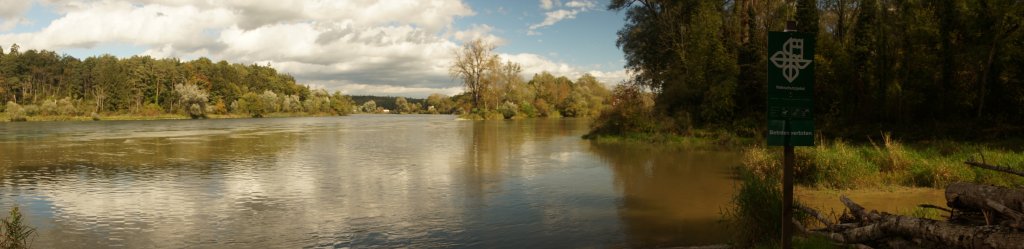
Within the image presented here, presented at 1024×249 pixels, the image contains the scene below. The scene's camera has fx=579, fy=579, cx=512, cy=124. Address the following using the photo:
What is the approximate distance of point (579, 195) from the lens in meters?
13.7

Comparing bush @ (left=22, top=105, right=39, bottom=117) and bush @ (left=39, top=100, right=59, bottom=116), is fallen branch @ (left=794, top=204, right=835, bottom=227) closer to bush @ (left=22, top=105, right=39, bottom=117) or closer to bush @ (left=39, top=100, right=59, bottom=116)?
bush @ (left=22, top=105, right=39, bottom=117)

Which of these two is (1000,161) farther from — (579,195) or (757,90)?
(757,90)

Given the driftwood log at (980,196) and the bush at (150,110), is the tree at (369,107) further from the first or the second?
the driftwood log at (980,196)

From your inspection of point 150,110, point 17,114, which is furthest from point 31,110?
point 150,110

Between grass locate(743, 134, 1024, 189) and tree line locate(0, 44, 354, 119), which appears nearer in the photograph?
grass locate(743, 134, 1024, 189)

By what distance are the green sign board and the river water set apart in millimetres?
3984

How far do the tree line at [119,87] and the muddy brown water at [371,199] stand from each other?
82127mm

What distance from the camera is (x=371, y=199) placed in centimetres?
1308

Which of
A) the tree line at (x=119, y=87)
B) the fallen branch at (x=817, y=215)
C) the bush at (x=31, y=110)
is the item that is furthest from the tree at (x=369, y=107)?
the fallen branch at (x=817, y=215)

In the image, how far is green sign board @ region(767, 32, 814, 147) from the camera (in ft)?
16.8

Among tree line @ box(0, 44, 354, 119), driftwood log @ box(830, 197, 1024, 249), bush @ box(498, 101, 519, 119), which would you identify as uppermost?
tree line @ box(0, 44, 354, 119)

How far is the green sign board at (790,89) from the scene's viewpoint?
16.8 feet

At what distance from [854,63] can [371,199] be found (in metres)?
21.3

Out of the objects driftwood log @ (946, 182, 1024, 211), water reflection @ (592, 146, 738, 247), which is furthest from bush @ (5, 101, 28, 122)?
driftwood log @ (946, 182, 1024, 211)
